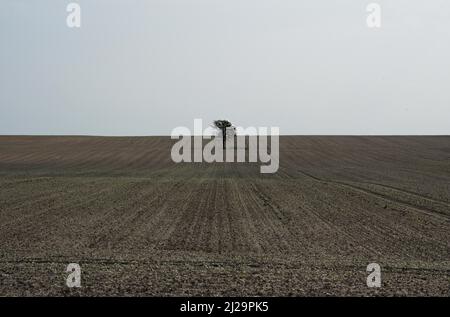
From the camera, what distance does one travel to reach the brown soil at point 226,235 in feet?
36.0

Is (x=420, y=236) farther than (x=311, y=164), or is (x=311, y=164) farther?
(x=311, y=164)

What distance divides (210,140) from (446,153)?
4072 cm

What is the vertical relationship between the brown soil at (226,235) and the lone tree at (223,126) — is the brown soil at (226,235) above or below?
below

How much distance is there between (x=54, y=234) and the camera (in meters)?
17.3

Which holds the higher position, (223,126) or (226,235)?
(223,126)

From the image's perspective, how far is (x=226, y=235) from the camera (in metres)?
17.4

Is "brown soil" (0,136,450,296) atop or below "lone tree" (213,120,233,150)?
below

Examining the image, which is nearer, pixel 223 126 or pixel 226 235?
pixel 226 235

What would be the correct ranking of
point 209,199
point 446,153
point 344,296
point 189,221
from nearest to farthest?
point 344,296
point 189,221
point 209,199
point 446,153

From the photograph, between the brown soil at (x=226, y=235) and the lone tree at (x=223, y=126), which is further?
the lone tree at (x=223, y=126)

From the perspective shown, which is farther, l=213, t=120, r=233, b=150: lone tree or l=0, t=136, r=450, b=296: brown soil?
l=213, t=120, r=233, b=150: lone tree

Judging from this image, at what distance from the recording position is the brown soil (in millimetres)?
10969
